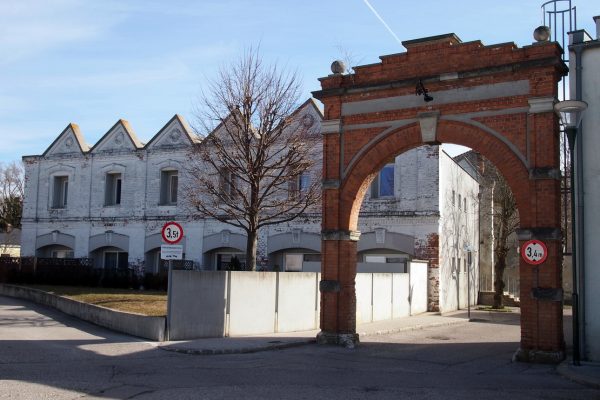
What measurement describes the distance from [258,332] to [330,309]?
2.68 meters

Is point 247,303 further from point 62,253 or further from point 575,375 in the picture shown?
point 62,253

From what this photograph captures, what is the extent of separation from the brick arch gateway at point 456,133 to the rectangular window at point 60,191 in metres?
23.6

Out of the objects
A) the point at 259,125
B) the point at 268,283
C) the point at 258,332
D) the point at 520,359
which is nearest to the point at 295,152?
the point at 259,125

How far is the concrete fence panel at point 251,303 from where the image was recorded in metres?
16.4

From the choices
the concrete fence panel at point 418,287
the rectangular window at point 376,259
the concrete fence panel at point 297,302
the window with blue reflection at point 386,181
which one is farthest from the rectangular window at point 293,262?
the concrete fence panel at point 297,302

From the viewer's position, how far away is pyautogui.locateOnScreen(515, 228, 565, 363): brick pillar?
12.5 meters

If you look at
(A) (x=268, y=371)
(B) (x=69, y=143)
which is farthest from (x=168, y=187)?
(A) (x=268, y=371)

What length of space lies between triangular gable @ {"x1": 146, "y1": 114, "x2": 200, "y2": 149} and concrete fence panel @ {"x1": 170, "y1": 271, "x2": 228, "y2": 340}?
16.1 m

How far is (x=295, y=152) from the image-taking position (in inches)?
810

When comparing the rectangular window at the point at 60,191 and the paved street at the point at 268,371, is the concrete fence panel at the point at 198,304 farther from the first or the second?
the rectangular window at the point at 60,191

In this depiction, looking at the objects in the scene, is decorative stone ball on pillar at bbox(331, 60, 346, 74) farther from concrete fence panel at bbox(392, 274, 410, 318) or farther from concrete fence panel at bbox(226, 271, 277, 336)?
concrete fence panel at bbox(392, 274, 410, 318)

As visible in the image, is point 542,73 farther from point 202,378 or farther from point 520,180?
point 202,378

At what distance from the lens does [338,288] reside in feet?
50.3

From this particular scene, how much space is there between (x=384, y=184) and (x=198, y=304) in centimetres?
1353
